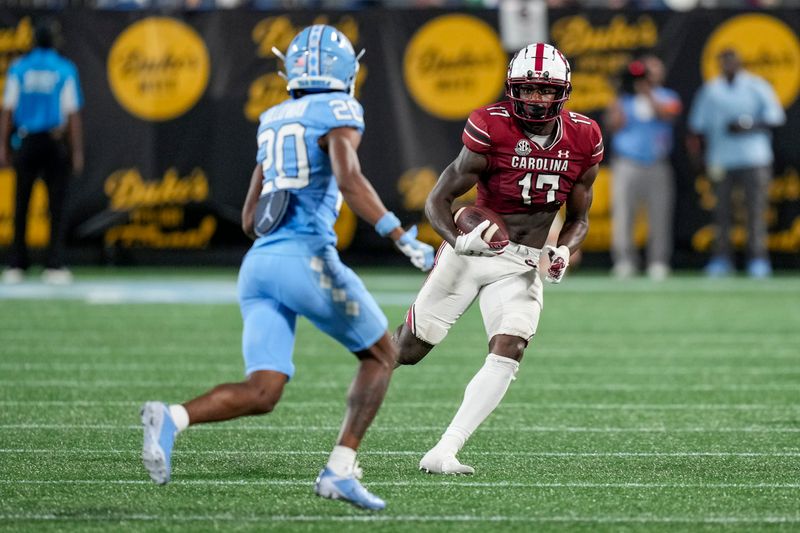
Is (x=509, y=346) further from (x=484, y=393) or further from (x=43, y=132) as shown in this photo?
(x=43, y=132)

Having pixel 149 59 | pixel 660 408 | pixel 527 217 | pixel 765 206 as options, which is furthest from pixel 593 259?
pixel 527 217

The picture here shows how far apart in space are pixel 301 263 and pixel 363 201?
1.00 ft

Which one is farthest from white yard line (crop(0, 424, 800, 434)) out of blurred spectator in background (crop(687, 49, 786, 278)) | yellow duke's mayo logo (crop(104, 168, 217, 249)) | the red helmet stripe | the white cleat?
yellow duke's mayo logo (crop(104, 168, 217, 249))

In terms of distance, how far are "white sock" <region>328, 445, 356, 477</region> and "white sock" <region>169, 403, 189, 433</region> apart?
1.56 feet

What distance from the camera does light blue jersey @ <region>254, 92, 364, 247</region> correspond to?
4852mm

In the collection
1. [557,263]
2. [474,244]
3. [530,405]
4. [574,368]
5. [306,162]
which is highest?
[306,162]

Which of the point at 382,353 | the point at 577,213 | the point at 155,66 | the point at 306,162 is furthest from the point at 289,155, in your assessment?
the point at 155,66

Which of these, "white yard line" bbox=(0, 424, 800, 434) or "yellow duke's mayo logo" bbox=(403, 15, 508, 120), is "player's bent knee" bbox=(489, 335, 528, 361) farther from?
"yellow duke's mayo logo" bbox=(403, 15, 508, 120)

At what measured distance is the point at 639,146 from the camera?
47.4ft

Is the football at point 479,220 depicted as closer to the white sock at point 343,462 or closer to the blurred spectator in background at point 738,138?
the white sock at point 343,462

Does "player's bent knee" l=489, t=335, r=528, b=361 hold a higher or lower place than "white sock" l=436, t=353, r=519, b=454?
higher

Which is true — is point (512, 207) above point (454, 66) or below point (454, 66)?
above

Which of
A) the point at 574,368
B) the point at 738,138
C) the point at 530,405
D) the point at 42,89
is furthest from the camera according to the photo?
the point at 738,138

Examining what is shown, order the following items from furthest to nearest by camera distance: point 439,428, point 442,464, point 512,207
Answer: point 439,428
point 512,207
point 442,464
